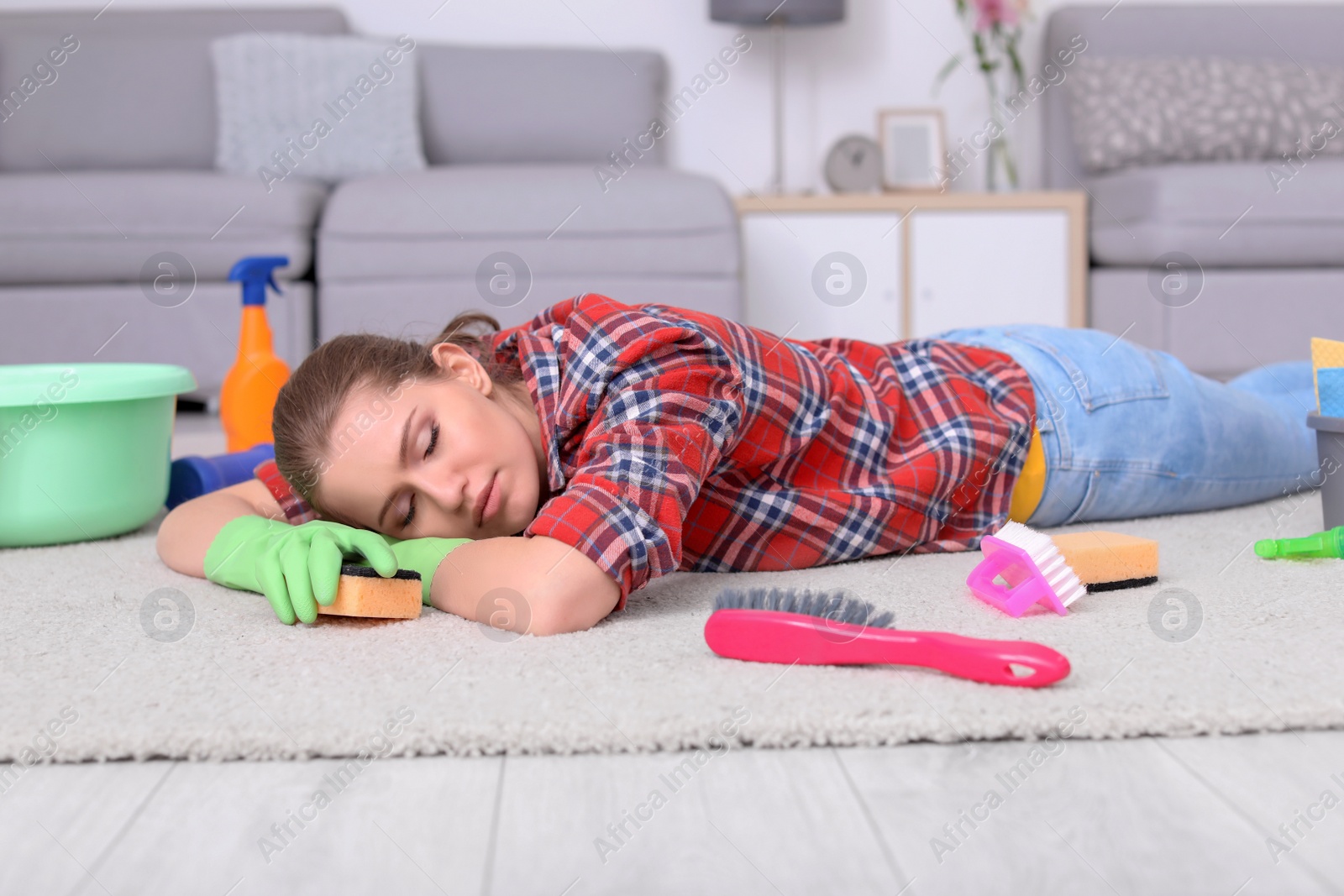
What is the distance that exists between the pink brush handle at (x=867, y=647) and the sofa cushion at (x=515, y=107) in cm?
242

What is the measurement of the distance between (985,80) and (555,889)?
3.21 m

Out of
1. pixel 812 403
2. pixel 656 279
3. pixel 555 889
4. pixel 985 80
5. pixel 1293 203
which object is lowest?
pixel 555 889

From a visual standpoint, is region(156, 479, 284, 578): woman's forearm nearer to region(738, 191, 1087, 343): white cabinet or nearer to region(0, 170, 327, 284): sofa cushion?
region(0, 170, 327, 284): sofa cushion

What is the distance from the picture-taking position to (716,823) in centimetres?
54

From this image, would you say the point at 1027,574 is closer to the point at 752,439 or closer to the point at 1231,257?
the point at 752,439

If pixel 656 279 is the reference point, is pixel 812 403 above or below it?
below

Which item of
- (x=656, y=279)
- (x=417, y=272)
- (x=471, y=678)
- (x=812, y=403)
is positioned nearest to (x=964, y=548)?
(x=812, y=403)

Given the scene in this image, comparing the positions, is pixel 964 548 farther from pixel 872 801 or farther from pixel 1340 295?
pixel 1340 295

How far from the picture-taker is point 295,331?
2.34 meters

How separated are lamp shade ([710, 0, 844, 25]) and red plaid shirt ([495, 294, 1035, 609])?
1.93 meters

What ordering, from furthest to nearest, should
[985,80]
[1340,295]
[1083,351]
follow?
[985,80]
[1340,295]
[1083,351]

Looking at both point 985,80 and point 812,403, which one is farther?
point 985,80

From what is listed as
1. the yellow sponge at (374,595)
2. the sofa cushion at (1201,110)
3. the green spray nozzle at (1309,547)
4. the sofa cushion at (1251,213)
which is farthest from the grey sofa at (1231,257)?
the yellow sponge at (374,595)

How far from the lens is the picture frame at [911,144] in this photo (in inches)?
125
